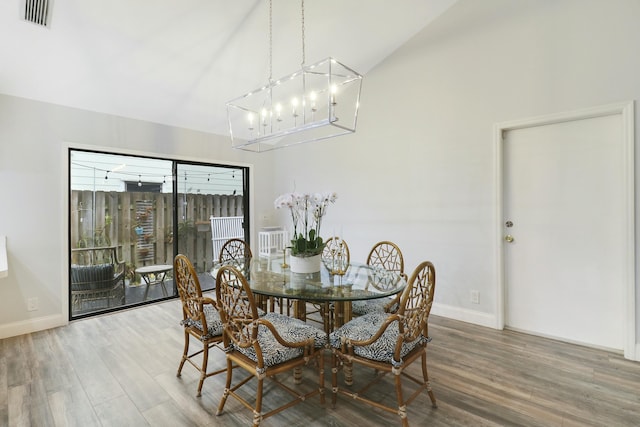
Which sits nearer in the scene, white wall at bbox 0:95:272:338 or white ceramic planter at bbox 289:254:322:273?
white ceramic planter at bbox 289:254:322:273

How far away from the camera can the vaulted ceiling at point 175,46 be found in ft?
8.41

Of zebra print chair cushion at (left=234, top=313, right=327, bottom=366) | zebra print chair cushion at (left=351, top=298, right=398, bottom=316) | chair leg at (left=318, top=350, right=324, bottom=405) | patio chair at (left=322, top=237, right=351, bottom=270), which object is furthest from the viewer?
patio chair at (left=322, top=237, right=351, bottom=270)

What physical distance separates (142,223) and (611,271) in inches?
202

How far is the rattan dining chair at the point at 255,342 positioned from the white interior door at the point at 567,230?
238 centimetres

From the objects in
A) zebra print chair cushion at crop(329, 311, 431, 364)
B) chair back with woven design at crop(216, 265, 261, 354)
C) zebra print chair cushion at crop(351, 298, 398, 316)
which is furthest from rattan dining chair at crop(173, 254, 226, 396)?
zebra print chair cushion at crop(351, 298, 398, 316)

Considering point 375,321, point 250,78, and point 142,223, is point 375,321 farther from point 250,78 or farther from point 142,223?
point 142,223

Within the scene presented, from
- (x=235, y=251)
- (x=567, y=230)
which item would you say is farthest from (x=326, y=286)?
(x=567, y=230)

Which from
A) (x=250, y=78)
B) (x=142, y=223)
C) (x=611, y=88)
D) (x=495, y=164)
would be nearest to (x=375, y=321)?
(x=495, y=164)

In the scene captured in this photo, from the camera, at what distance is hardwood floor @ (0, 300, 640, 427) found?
6.00ft

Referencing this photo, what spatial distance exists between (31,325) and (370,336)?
11.7ft

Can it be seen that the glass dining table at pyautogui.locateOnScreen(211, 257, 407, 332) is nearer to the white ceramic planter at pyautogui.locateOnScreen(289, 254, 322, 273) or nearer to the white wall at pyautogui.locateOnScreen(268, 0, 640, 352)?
the white ceramic planter at pyautogui.locateOnScreen(289, 254, 322, 273)

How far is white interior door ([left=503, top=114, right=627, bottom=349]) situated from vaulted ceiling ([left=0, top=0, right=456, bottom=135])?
1.96m

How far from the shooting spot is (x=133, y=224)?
3992 mm

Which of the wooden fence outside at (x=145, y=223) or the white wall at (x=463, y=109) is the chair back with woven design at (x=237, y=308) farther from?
the wooden fence outside at (x=145, y=223)
